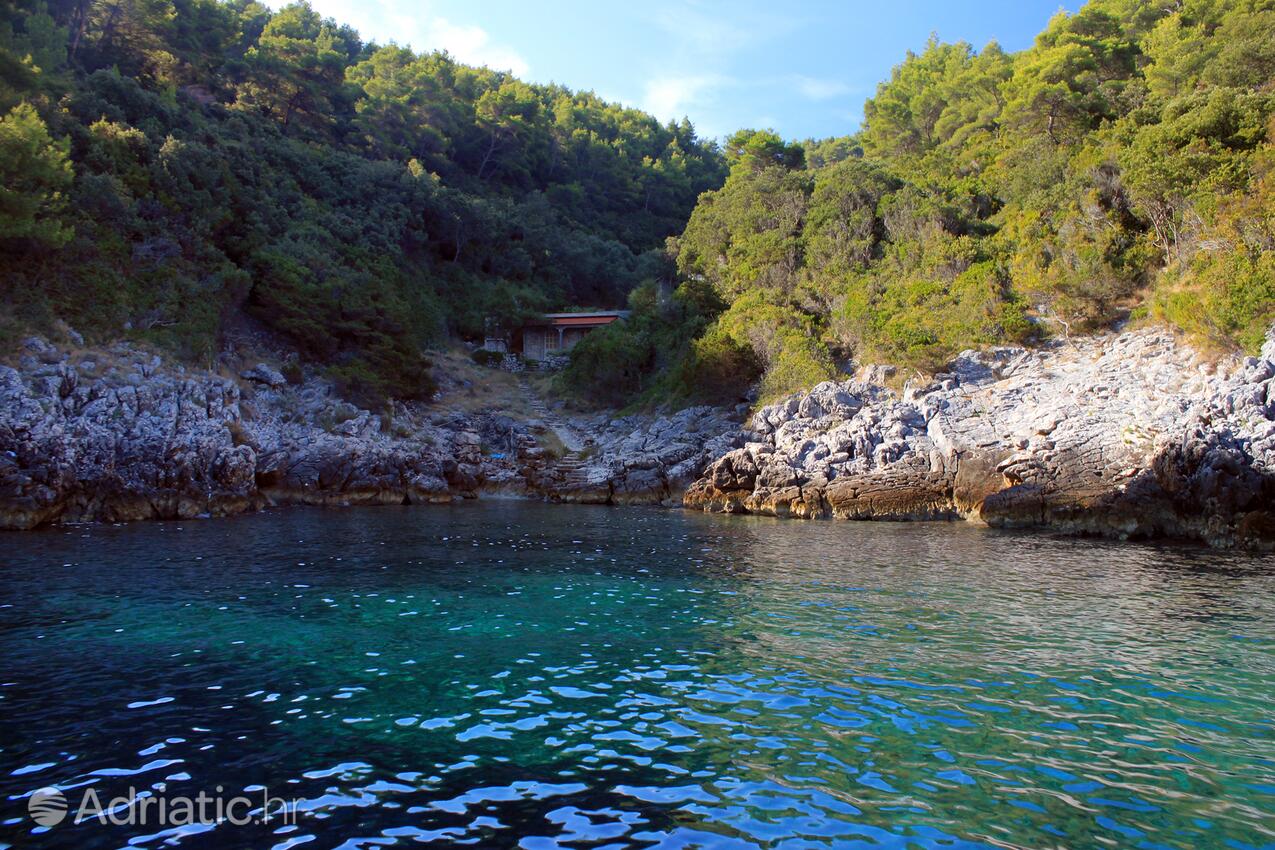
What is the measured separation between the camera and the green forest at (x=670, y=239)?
98.8 ft

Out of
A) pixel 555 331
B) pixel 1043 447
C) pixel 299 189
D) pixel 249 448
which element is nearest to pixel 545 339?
pixel 555 331

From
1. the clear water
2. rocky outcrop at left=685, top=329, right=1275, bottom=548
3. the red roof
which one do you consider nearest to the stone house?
the red roof

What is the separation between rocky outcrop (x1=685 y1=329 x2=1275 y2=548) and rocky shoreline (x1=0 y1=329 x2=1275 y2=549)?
0.07m

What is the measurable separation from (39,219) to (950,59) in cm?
6156

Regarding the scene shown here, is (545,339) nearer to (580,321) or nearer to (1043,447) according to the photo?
(580,321)

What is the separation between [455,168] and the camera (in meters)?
69.6

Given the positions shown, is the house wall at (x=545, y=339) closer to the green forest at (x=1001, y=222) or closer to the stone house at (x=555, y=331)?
the stone house at (x=555, y=331)

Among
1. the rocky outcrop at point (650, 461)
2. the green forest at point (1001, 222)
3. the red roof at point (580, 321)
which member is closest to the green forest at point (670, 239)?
the green forest at point (1001, 222)

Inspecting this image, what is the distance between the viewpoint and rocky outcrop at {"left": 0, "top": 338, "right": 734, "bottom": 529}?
77.6ft

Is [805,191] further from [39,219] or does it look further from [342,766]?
[342,766]

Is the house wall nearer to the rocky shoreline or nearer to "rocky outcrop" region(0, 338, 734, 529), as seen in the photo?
"rocky outcrop" region(0, 338, 734, 529)

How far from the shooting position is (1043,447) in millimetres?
24969

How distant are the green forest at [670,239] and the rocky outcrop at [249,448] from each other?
2722 millimetres

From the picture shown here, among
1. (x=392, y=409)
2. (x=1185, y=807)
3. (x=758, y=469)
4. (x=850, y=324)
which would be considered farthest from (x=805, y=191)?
(x=1185, y=807)
